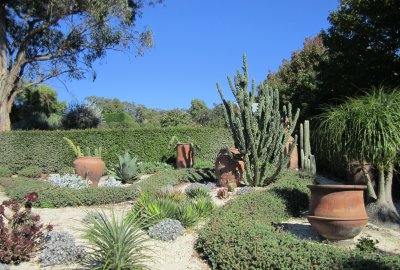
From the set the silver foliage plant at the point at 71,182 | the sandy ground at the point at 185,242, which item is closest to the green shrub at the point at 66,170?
the silver foliage plant at the point at 71,182

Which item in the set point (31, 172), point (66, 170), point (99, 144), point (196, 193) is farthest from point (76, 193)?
point (99, 144)

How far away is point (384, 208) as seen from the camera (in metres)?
6.61

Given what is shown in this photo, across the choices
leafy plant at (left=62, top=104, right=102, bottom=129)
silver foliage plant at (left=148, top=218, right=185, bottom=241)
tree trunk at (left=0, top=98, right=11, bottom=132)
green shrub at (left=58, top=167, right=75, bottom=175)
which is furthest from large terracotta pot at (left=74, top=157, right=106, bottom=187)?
leafy plant at (left=62, top=104, right=102, bottom=129)

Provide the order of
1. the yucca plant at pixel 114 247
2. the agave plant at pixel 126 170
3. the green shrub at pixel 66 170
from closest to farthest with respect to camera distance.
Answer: the yucca plant at pixel 114 247 < the agave plant at pixel 126 170 < the green shrub at pixel 66 170

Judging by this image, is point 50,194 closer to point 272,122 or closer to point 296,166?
point 272,122

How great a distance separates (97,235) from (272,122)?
19.2 feet

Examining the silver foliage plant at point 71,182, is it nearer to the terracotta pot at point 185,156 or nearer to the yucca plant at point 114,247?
the terracotta pot at point 185,156

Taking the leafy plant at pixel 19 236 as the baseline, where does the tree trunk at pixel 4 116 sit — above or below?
above

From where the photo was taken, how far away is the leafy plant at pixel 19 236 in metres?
4.99

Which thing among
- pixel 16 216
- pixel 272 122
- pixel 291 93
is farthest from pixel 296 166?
pixel 16 216

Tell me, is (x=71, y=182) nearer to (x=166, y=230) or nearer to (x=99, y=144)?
(x=99, y=144)

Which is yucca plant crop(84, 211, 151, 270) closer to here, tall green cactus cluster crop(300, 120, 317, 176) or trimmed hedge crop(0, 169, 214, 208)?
trimmed hedge crop(0, 169, 214, 208)

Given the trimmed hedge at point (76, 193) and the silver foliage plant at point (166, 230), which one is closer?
the silver foliage plant at point (166, 230)

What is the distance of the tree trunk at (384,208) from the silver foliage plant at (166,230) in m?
3.19
